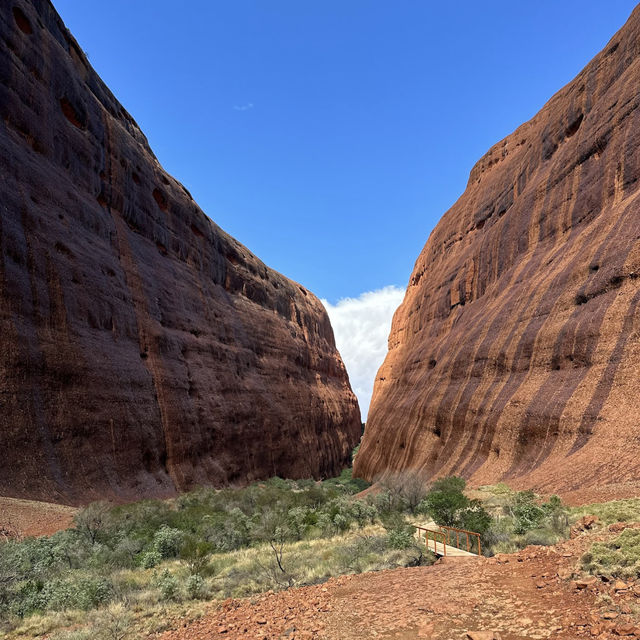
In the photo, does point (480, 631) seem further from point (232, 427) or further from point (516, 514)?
point (232, 427)

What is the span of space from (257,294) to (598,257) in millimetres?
29733

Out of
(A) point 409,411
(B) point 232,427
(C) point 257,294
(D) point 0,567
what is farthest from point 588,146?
(C) point 257,294

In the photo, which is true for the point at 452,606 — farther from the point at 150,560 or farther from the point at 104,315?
the point at 104,315

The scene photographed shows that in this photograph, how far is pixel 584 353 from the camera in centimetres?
1291

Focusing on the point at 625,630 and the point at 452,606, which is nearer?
the point at 625,630

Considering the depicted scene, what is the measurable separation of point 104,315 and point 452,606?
20.0m

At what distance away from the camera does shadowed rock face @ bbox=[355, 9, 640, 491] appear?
38.1 ft

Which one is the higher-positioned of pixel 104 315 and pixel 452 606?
pixel 104 315

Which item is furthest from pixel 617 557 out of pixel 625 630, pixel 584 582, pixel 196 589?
pixel 196 589

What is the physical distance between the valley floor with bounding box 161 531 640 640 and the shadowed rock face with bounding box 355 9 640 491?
221 inches

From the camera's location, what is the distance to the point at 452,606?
188 inches

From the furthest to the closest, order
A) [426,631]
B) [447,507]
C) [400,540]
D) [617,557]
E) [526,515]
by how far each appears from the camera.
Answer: [447,507] < [526,515] < [400,540] < [617,557] < [426,631]

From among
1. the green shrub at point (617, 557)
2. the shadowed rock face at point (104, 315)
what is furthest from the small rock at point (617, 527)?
the shadowed rock face at point (104, 315)

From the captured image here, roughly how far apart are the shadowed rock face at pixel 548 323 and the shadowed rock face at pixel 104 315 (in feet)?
37.7
